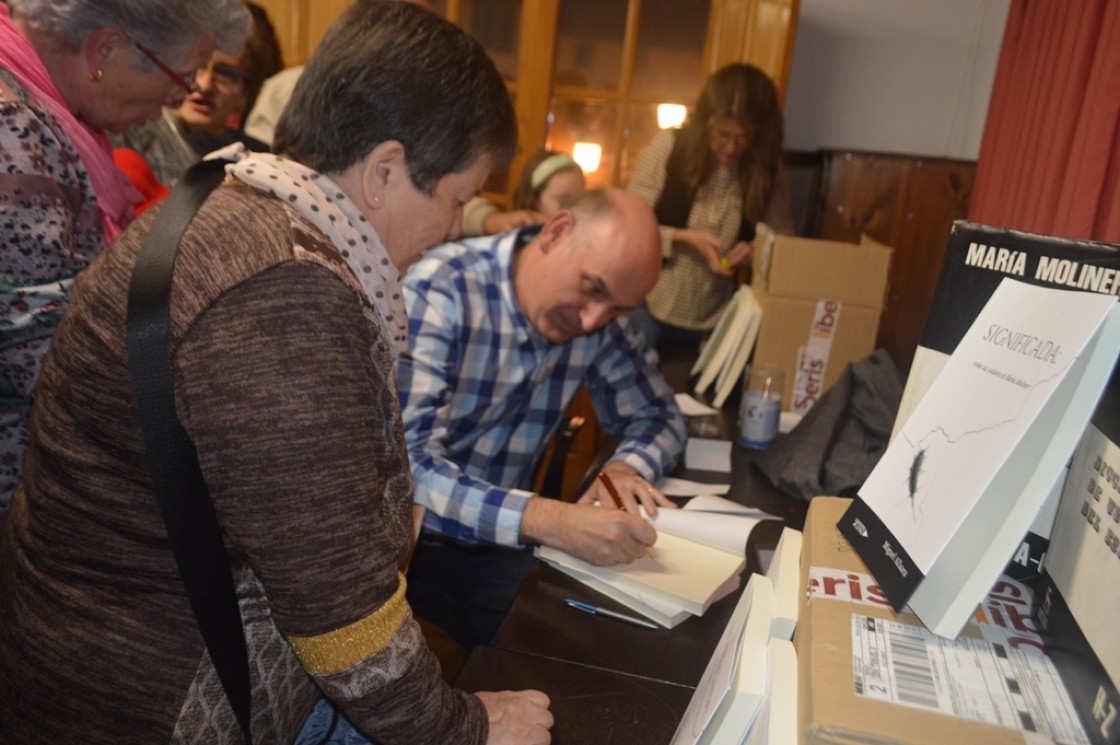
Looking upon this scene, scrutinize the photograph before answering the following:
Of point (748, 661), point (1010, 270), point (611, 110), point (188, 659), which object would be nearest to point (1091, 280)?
point (1010, 270)

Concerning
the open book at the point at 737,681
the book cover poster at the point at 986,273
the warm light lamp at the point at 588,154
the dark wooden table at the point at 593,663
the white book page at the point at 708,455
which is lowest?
the white book page at the point at 708,455

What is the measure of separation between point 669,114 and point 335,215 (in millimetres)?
3117

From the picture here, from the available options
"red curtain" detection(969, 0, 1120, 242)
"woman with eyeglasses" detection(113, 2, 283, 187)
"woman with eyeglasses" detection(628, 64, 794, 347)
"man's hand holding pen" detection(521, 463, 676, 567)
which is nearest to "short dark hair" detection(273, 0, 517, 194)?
"man's hand holding pen" detection(521, 463, 676, 567)

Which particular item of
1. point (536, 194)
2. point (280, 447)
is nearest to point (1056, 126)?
point (280, 447)

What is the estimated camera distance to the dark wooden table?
86cm

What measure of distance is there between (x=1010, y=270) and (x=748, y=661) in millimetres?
451

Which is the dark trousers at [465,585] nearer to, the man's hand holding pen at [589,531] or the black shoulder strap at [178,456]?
the man's hand holding pen at [589,531]

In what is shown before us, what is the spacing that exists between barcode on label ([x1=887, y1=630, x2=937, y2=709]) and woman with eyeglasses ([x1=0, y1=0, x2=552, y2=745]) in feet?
1.25

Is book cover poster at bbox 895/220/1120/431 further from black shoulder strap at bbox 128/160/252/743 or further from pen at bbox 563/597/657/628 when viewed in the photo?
black shoulder strap at bbox 128/160/252/743

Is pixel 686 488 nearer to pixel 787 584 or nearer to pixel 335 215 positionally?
pixel 787 584

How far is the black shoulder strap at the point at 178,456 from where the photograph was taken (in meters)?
0.72

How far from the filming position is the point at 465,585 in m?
1.60

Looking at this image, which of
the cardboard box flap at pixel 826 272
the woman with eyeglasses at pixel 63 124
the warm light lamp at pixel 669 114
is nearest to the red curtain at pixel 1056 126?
the cardboard box flap at pixel 826 272

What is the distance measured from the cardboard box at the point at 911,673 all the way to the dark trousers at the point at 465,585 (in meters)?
0.94
